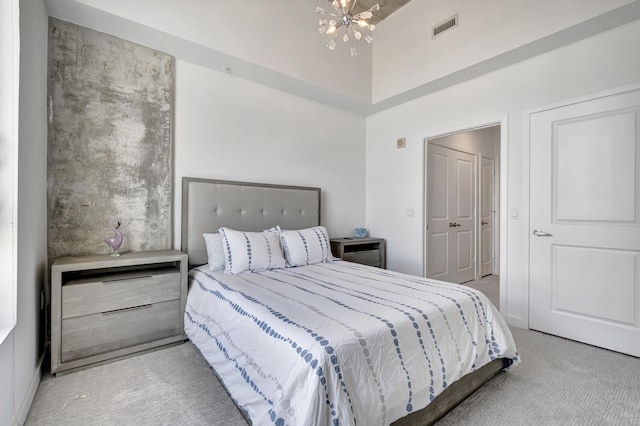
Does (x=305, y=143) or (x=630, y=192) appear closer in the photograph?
(x=630, y=192)

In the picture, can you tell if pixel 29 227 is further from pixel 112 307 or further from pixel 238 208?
pixel 238 208

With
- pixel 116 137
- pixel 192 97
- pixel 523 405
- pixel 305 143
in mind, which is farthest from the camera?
pixel 305 143

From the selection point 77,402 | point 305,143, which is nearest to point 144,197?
point 77,402

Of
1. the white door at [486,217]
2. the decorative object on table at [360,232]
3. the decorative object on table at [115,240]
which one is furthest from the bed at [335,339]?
the white door at [486,217]

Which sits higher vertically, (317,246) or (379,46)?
(379,46)

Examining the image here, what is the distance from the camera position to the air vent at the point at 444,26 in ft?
10.3

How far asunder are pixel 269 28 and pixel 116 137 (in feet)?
6.10

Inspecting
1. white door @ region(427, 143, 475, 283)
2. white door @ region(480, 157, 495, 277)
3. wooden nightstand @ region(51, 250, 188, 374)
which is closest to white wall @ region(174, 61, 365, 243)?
wooden nightstand @ region(51, 250, 188, 374)

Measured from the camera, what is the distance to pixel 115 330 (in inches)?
83.9

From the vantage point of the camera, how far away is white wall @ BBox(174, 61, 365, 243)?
2.94 meters

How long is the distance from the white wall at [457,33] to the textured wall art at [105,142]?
8.64 feet

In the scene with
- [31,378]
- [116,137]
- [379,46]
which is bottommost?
[31,378]

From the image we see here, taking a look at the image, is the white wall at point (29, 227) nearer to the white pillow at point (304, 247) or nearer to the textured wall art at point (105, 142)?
the textured wall art at point (105, 142)

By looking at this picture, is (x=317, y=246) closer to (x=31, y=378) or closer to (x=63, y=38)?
(x=31, y=378)
